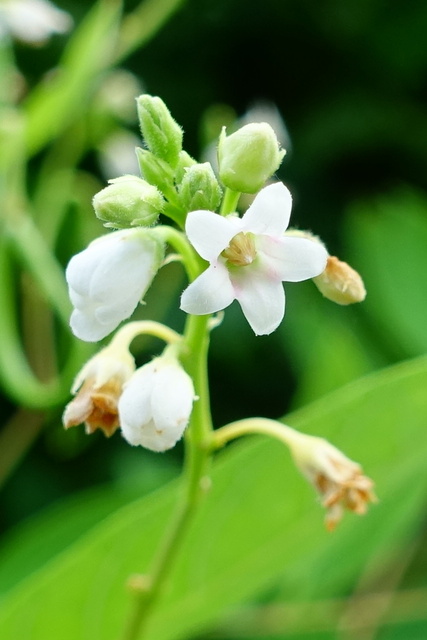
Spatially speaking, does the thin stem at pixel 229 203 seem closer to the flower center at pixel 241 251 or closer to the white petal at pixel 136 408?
the flower center at pixel 241 251

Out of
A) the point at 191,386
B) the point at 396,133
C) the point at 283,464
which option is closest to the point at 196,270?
the point at 191,386

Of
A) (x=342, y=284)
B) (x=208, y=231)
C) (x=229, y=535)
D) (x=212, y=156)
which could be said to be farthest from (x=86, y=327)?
(x=212, y=156)

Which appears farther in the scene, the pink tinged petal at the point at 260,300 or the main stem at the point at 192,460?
the main stem at the point at 192,460

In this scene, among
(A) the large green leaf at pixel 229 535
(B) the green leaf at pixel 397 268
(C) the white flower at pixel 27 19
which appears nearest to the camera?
(A) the large green leaf at pixel 229 535

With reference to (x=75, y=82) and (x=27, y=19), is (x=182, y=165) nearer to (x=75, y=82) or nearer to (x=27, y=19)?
(x=75, y=82)

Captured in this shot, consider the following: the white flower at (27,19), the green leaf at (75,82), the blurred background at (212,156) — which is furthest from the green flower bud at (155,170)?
the white flower at (27,19)

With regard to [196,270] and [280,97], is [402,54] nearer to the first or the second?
[280,97]

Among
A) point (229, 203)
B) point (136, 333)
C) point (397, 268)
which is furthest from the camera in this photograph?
point (397, 268)
